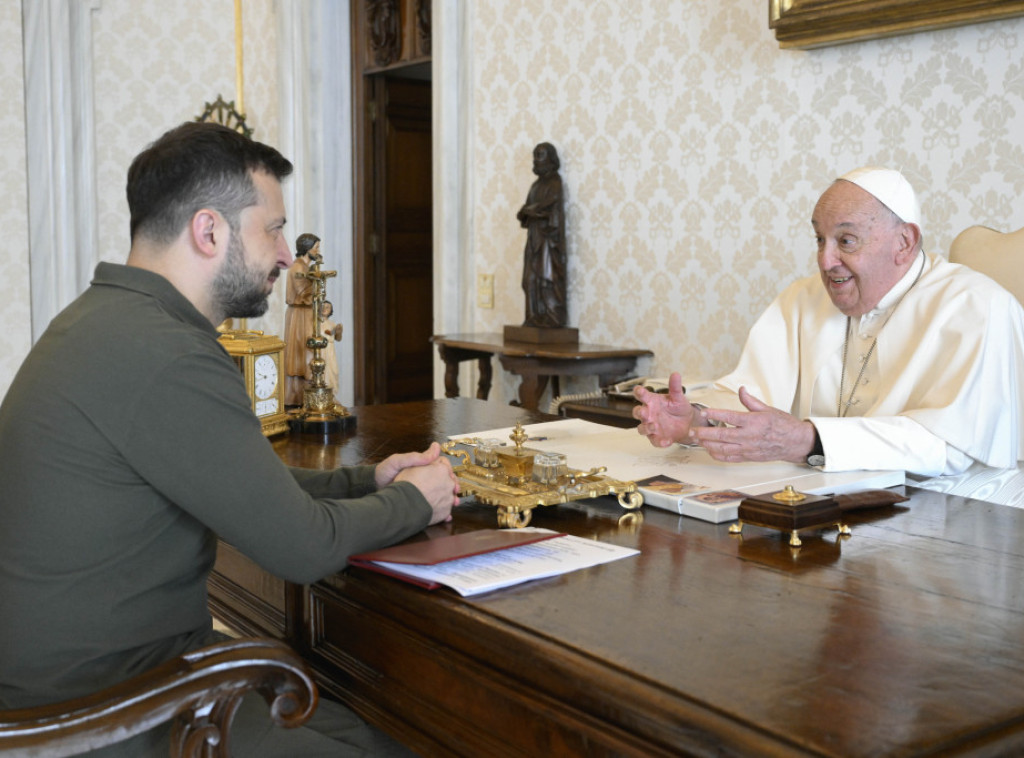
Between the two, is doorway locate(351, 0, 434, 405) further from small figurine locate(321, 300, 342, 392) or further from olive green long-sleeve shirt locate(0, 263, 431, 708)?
olive green long-sleeve shirt locate(0, 263, 431, 708)

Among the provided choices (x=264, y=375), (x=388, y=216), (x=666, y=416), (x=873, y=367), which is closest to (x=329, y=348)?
(x=264, y=375)

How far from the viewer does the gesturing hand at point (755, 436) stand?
2232 millimetres

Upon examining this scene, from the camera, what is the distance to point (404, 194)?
7934 millimetres

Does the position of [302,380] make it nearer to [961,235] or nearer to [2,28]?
[961,235]

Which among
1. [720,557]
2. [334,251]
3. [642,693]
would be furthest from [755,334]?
[334,251]

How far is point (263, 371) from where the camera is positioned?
276 cm

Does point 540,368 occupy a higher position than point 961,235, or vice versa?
point 961,235

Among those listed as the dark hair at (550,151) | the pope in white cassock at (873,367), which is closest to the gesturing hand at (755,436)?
the pope in white cassock at (873,367)

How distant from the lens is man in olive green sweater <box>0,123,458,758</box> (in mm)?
1506

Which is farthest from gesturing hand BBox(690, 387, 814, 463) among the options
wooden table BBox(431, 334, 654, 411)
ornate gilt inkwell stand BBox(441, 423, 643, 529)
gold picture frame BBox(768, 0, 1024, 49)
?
wooden table BBox(431, 334, 654, 411)

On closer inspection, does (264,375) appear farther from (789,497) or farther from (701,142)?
(701,142)

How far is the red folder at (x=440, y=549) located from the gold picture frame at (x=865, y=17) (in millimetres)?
2847

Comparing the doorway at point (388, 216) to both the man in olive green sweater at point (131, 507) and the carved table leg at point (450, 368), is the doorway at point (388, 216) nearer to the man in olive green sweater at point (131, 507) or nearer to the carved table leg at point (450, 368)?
the carved table leg at point (450, 368)

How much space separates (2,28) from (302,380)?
5381mm
